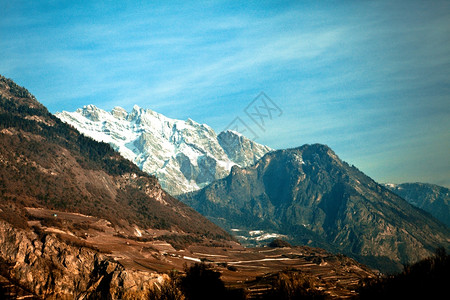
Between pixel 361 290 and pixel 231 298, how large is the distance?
48265 mm

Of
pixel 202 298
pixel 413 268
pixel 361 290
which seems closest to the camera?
pixel 413 268

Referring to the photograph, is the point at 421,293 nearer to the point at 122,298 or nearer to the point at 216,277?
the point at 216,277

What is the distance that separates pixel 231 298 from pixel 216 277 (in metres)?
10.5

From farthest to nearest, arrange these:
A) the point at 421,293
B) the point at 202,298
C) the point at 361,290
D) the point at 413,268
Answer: the point at 202,298
the point at 361,290
the point at 413,268
the point at 421,293

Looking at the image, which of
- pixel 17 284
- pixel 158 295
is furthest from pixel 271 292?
pixel 17 284

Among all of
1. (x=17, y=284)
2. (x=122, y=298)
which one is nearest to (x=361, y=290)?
(x=122, y=298)

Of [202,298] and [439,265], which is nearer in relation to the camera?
[439,265]

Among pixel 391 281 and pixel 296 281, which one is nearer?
pixel 391 281

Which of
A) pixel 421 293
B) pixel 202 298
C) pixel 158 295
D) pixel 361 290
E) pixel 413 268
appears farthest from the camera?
pixel 158 295

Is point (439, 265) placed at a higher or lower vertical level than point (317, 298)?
higher

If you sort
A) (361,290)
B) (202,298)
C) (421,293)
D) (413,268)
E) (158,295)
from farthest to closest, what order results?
(158,295) < (202,298) < (361,290) < (413,268) < (421,293)

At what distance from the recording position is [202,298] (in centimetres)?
17638

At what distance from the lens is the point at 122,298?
198625 millimetres

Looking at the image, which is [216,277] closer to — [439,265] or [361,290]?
[361,290]
